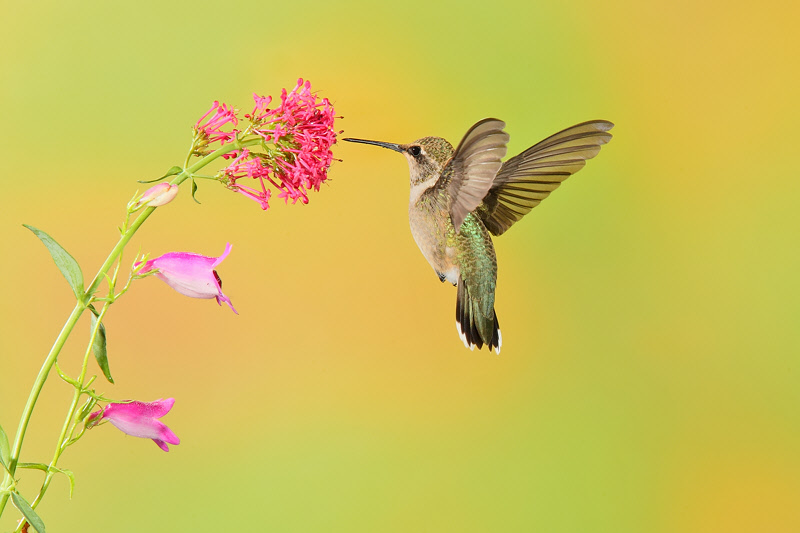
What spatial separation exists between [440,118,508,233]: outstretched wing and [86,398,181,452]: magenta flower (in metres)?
0.41

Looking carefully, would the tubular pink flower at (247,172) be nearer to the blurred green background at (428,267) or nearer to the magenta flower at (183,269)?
the magenta flower at (183,269)

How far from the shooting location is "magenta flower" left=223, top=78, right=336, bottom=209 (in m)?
0.77

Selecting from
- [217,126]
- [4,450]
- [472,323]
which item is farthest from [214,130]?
[472,323]

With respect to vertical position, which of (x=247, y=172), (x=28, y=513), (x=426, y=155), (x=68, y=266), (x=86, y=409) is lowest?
(x=28, y=513)

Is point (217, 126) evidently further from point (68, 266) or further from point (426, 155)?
point (426, 155)

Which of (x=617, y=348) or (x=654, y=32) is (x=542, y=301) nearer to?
(x=617, y=348)

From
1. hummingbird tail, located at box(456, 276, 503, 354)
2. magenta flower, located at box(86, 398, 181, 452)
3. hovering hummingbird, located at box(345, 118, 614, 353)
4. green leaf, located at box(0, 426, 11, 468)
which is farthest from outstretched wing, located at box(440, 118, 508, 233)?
green leaf, located at box(0, 426, 11, 468)

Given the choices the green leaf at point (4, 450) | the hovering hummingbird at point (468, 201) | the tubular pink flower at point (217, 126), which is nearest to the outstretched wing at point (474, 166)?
the hovering hummingbird at point (468, 201)

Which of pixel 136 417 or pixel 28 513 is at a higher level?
pixel 136 417

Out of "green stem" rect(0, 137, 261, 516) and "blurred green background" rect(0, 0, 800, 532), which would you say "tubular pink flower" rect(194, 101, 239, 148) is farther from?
"blurred green background" rect(0, 0, 800, 532)

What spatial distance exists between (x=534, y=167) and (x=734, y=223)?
0.79m

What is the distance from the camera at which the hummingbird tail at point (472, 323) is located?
1041mm

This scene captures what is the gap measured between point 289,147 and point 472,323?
0.41 metres

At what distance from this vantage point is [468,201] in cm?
91
